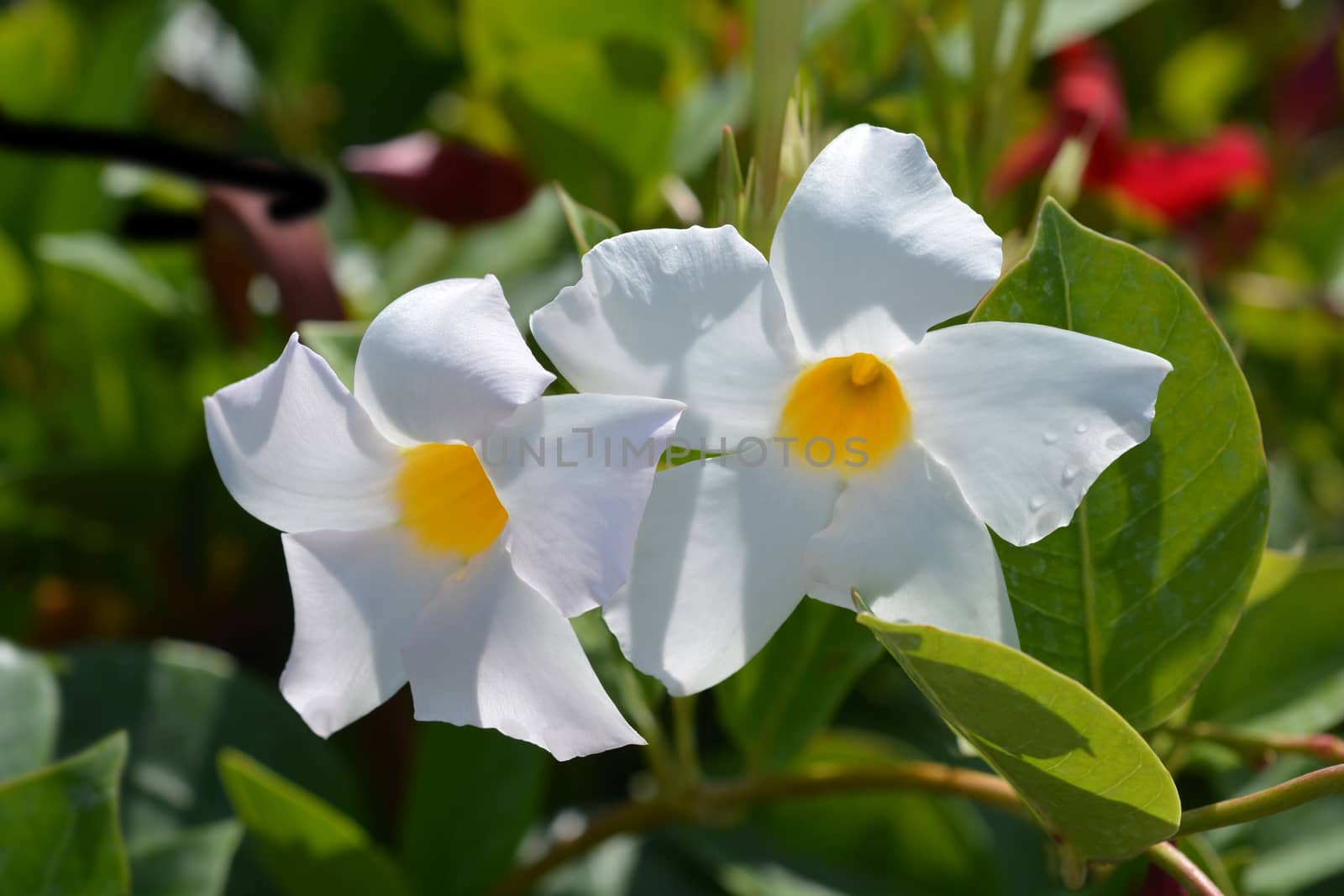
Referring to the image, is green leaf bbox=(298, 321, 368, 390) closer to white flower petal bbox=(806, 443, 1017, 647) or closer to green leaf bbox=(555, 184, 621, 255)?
green leaf bbox=(555, 184, 621, 255)

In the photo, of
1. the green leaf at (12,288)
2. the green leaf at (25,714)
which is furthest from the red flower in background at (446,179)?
the green leaf at (25,714)

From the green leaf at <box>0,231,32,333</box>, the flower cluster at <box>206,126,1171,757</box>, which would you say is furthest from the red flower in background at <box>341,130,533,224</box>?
the flower cluster at <box>206,126,1171,757</box>

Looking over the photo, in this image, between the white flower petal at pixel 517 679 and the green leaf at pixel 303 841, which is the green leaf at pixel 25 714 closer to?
the green leaf at pixel 303 841

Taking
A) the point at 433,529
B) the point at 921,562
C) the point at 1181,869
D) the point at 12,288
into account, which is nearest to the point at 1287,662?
the point at 1181,869

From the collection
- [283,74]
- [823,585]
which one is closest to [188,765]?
[823,585]

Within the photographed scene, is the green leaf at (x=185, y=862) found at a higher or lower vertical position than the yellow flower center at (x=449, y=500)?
lower

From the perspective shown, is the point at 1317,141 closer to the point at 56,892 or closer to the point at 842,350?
the point at 842,350

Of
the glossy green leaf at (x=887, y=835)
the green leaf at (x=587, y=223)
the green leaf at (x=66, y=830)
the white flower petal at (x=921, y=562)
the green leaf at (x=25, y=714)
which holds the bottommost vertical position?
the glossy green leaf at (x=887, y=835)
